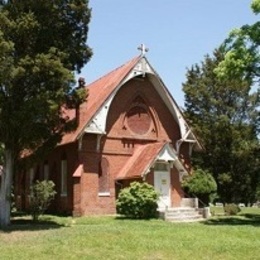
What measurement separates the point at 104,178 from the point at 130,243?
14.7 metres

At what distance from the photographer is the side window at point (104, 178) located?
32344 mm

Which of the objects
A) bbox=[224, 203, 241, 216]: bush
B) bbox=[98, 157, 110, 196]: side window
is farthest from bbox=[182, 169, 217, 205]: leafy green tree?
bbox=[98, 157, 110, 196]: side window

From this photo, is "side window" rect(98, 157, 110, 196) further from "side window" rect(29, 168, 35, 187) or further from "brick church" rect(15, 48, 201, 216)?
"side window" rect(29, 168, 35, 187)

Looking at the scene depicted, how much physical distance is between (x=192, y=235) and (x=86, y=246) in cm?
496

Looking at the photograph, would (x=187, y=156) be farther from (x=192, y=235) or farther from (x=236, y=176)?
(x=192, y=235)

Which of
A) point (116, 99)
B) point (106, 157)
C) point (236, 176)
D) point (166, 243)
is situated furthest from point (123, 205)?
point (236, 176)

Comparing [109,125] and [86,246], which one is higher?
[109,125]

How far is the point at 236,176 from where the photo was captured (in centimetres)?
4472

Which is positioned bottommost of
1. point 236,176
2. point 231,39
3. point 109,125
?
point 236,176

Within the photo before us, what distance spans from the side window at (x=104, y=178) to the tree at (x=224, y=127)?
12.6 m

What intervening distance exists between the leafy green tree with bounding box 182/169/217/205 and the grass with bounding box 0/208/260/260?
1116 cm

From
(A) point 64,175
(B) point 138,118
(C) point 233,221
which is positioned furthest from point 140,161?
(C) point 233,221

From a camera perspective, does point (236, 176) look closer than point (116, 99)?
No

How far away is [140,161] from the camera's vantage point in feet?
107
